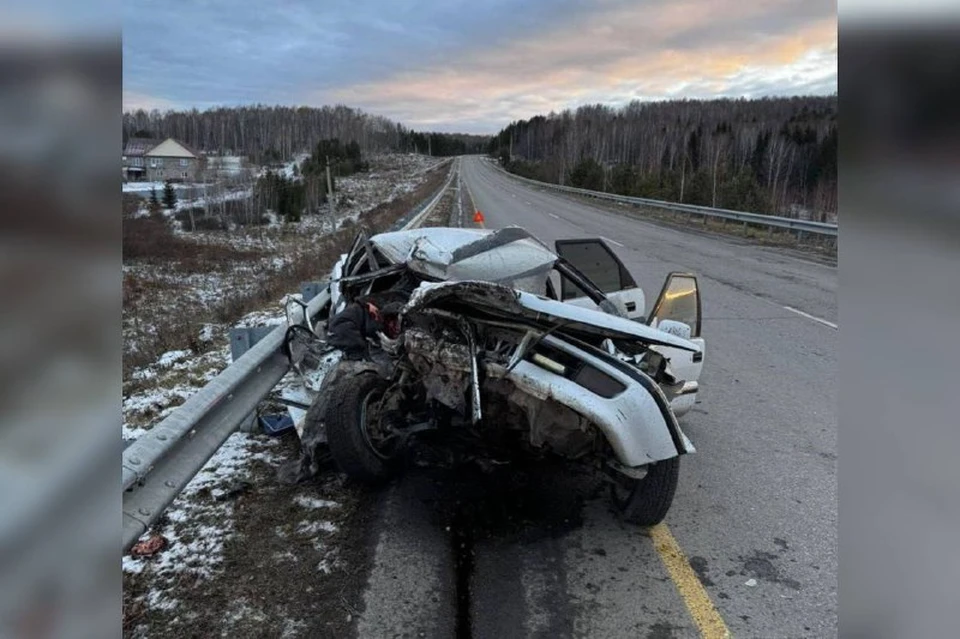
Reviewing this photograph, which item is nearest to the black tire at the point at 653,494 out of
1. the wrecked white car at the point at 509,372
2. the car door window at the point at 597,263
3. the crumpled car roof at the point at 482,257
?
the wrecked white car at the point at 509,372

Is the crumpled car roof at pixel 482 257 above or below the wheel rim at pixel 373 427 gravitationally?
above

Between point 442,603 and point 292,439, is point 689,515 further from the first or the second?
point 292,439

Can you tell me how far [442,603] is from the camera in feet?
10.1

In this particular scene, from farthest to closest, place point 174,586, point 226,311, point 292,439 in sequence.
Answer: point 226,311
point 292,439
point 174,586

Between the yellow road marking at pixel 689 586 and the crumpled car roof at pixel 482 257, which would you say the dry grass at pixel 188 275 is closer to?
the crumpled car roof at pixel 482 257

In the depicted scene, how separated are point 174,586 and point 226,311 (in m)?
7.98

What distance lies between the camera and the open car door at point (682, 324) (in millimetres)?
4395

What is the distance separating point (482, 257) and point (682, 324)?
1447mm

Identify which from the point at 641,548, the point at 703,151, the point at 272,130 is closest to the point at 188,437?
the point at 641,548

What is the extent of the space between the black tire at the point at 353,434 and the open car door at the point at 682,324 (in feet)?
6.02

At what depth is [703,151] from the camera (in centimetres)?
6762

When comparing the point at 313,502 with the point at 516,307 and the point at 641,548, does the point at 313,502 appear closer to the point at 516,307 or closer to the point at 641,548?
the point at 516,307
